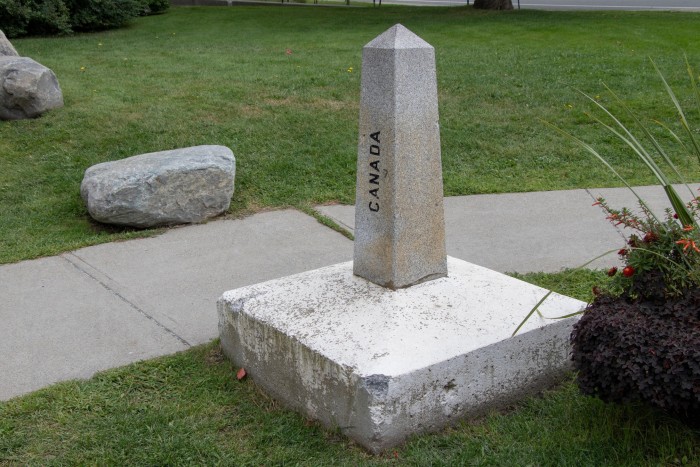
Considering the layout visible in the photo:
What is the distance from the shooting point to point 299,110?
921 centimetres

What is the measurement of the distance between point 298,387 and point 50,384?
4.21 feet

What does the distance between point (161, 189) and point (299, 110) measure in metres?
3.01

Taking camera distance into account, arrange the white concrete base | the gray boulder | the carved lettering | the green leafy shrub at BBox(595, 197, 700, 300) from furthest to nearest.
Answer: the gray boulder < the carved lettering < the white concrete base < the green leafy shrub at BBox(595, 197, 700, 300)

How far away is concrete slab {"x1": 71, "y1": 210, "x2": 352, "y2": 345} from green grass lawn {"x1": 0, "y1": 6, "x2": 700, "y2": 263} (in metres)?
0.41

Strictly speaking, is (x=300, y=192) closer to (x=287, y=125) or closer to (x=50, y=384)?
(x=287, y=125)

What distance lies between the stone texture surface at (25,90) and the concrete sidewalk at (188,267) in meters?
3.40

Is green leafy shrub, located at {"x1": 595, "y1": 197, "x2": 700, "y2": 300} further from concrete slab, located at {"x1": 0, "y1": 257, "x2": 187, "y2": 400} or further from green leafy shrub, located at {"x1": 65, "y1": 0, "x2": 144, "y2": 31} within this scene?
green leafy shrub, located at {"x1": 65, "y1": 0, "x2": 144, "y2": 31}

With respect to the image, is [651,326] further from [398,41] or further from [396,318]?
[398,41]

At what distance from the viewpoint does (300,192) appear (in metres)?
7.27

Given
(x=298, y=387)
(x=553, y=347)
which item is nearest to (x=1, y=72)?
(x=298, y=387)

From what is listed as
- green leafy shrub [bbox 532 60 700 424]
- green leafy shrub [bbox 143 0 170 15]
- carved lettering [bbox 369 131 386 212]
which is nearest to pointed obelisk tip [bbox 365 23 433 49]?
carved lettering [bbox 369 131 386 212]

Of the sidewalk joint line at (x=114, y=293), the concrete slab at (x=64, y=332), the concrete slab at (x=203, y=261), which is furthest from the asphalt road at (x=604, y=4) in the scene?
the concrete slab at (x=64, y=332)

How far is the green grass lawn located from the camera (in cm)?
739

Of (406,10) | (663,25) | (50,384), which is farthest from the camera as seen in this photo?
(406,10)
